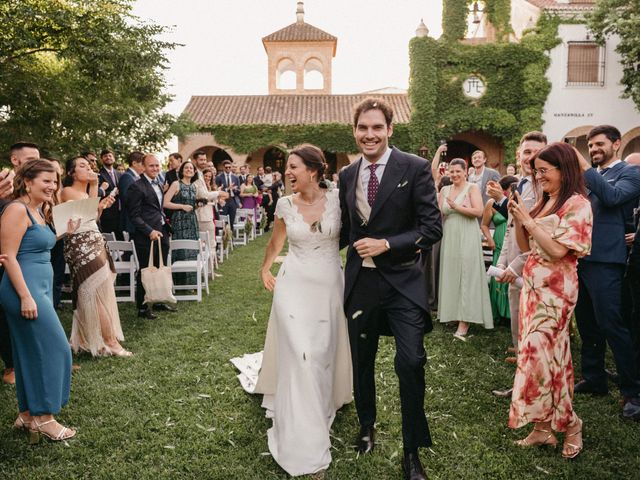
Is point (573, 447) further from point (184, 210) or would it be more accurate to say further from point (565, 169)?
point (184, 210)

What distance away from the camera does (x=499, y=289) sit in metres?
6.77

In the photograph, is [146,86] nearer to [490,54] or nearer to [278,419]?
[278,419]

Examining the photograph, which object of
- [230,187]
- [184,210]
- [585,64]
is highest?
[585,64]

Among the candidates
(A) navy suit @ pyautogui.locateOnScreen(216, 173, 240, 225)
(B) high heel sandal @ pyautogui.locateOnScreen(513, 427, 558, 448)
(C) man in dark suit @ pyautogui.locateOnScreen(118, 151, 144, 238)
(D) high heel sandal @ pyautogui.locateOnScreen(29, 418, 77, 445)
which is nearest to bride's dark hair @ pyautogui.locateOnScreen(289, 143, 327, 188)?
(B) high heel sandal @ pyautogui.locateOnScreen(513, 427, 558, 448)

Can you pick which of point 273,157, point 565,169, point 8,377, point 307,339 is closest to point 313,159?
point 307,339

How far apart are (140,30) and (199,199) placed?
17.6ft

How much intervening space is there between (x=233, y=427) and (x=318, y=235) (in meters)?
1.66

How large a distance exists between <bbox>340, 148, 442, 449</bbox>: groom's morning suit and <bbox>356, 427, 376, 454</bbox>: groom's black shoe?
1.43 ft

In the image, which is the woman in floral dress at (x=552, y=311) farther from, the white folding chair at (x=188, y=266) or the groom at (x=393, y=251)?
the white folding chair at (x=188, y=266)

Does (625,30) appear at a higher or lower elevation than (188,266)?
higher

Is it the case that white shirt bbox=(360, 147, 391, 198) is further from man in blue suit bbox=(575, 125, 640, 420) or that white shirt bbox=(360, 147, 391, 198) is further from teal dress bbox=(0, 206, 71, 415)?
teal dress bbox=(0, 206, 71, 415)

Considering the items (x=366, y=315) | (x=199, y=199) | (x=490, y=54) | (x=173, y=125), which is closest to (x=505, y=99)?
(x=490, y=54)

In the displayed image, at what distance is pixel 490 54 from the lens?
25.2m

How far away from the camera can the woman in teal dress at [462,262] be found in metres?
6.27
